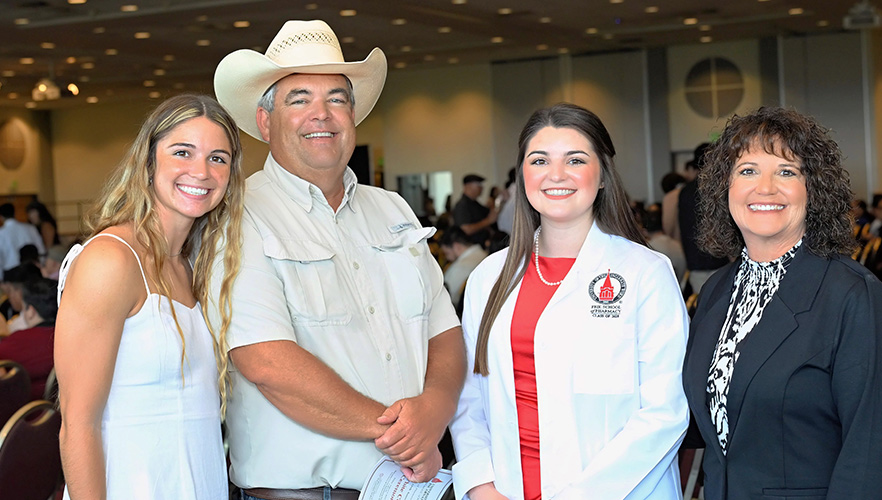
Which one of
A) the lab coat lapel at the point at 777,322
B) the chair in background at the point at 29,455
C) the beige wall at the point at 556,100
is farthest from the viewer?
the beige wall at the point at 556,100

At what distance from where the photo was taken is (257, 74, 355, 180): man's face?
242 centimetres

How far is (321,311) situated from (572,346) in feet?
2.08

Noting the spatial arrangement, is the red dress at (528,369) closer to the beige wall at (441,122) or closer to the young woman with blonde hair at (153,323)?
the young woman with blonde hair at (153,323)

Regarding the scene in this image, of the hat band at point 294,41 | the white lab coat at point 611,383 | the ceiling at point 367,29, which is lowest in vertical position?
the white lab coat at point 611,383

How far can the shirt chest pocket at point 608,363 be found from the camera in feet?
7.10

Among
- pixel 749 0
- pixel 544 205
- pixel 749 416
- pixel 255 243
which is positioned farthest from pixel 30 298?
pixel 749 0

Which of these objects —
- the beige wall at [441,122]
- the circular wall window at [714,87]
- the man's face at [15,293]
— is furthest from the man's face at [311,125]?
the beige wall at [441,122]

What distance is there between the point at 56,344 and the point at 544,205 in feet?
3.85

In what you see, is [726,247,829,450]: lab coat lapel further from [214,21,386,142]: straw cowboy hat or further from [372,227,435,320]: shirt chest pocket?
[214,21,386,142]: straw cowboy hat

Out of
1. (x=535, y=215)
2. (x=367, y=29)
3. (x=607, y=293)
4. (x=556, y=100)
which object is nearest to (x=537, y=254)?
(x=535, y=215)

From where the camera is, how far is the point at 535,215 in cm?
247

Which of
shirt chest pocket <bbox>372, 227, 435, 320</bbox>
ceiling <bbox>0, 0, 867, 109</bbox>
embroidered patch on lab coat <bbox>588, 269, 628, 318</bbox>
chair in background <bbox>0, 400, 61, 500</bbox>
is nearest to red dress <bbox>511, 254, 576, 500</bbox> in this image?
embroidered patch on lab coat <bbox>588, 269, 628, 318</bbox>

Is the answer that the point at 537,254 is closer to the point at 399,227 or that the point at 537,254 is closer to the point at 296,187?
the point at 399,227

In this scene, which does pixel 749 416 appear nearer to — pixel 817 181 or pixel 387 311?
pixel 817 181
